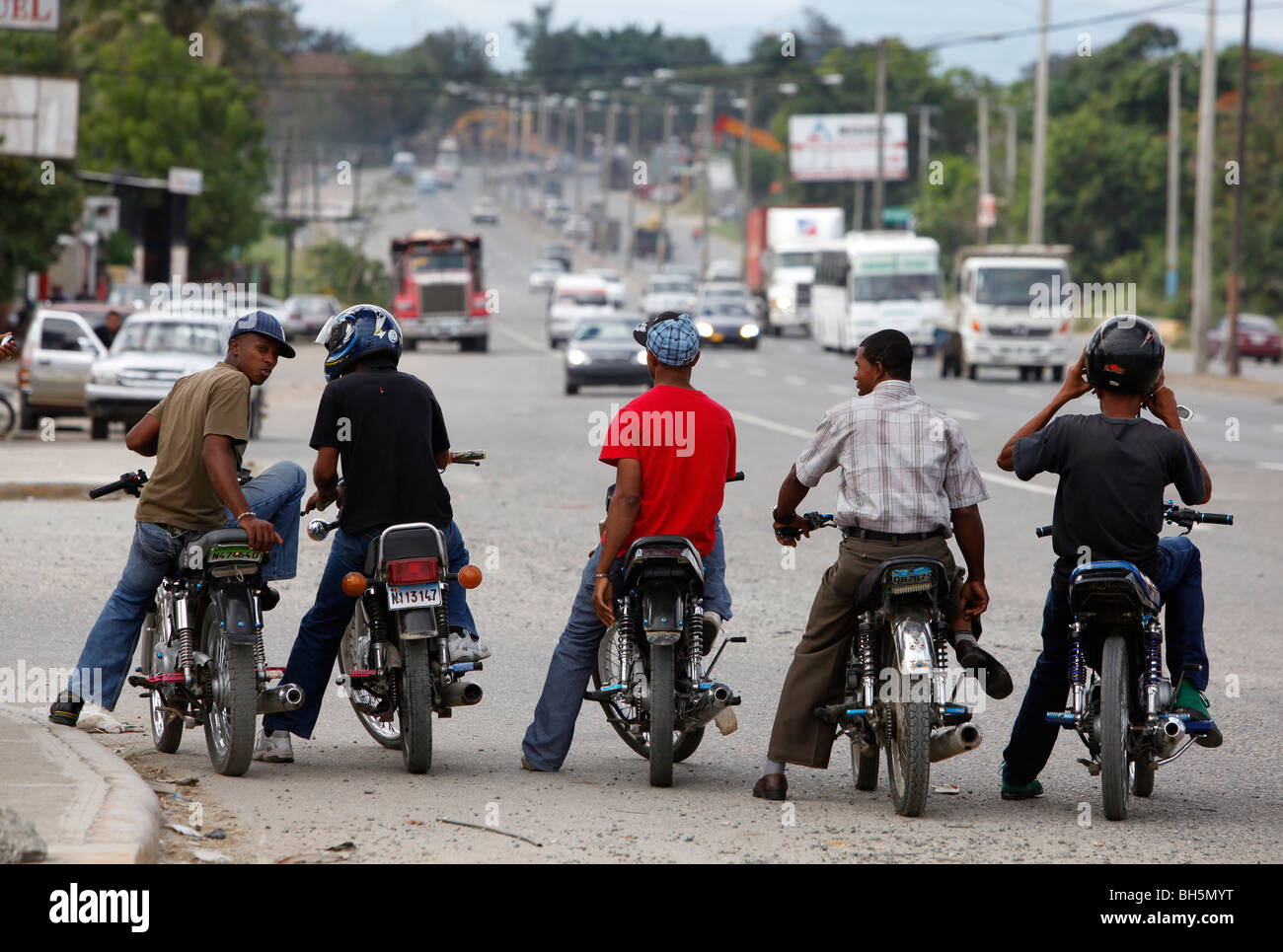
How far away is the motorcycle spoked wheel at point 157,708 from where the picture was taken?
24.0 ft

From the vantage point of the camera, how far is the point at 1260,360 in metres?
53.5

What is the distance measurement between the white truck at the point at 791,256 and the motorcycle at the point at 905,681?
56.3 m

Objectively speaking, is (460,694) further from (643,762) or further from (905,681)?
(905,681)

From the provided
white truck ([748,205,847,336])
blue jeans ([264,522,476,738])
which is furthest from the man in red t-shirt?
white truck ([748,205,847,336])

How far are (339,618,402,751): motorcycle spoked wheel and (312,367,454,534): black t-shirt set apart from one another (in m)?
0.45

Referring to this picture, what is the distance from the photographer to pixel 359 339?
23.5 feet

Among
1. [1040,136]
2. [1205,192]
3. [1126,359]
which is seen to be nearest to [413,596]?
[1126,359]

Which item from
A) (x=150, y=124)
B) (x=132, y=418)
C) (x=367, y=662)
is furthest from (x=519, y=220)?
(x=367, y=662)

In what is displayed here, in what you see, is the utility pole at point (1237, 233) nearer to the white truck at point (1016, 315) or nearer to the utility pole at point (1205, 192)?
the utility pole at point (1205, 192)

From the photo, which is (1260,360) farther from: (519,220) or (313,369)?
(519,220)

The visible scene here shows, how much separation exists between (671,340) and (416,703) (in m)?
1.65

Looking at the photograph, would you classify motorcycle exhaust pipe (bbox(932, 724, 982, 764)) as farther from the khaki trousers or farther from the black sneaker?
the black sneaker

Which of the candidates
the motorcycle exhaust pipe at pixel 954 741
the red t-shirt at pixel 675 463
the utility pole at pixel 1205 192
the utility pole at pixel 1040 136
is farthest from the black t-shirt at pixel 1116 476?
the utility pole at pixel 1040 136

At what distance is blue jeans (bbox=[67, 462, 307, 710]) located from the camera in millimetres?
7223
